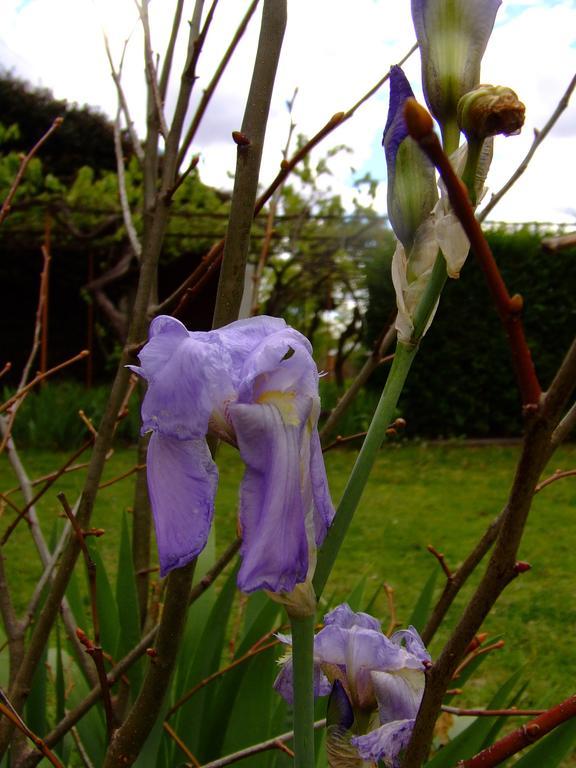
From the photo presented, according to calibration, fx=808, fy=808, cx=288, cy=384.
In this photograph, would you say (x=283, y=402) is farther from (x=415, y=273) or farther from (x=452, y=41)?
(x=452, y=41)

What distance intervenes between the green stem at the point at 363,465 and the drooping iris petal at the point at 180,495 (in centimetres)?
9

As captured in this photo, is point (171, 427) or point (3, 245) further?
point (3, 245)

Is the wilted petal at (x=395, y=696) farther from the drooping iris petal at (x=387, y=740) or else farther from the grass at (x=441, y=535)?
the grass at (x=441, y=535)

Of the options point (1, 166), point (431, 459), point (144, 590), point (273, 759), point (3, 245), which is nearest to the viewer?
point (273, 759)

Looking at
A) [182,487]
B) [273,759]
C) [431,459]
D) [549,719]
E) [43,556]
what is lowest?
[431,459]

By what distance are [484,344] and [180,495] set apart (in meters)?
6.94

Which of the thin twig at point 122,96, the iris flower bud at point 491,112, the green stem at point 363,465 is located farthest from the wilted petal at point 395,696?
the thin twig at point 122,96

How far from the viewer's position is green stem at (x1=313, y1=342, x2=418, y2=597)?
0.47 m

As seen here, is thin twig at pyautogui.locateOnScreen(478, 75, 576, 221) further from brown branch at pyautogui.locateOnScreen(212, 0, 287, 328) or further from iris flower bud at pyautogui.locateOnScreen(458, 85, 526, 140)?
iris flower bud at pyautogui.locateOnScreen(458, 85, 526, 140)

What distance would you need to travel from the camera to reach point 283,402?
436 mm

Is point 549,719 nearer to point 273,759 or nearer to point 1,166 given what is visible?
point 273,759

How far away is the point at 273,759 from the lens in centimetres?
117

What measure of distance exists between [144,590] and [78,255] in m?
8.83

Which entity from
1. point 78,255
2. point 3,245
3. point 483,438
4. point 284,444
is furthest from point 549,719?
point 78,255
